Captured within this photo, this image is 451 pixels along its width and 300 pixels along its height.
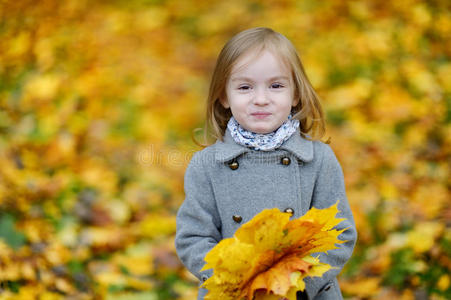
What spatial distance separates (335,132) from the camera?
4551mm

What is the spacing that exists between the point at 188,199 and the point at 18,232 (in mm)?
1893

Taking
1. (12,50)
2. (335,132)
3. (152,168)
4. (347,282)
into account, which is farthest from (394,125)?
(12,50)

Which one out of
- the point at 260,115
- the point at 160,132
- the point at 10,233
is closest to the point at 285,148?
the point at 260,115

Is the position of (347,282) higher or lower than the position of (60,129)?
lower

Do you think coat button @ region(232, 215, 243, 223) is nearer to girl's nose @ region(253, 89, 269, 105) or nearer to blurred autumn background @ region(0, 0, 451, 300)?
girl's nose @ region(253, 89, 269, 105)

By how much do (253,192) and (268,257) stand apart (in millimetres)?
393

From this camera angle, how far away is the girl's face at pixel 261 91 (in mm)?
1755

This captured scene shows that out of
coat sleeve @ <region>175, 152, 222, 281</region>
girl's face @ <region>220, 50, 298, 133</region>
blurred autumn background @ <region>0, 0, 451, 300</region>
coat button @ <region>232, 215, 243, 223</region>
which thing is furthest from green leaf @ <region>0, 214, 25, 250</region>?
girl's face @ <region>220, 50, 298, 133</region>

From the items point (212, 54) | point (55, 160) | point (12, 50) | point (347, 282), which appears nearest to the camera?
point (347, 282)

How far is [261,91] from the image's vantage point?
5.77 ft

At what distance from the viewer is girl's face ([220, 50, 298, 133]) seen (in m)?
1.75

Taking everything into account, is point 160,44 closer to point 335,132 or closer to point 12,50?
point 12,50

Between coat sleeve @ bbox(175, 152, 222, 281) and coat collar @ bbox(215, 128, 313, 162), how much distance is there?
0.32 ft

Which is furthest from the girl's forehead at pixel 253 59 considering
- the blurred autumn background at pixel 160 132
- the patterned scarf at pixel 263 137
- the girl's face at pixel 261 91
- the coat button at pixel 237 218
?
the blurred autumn background at pixel 160 132
